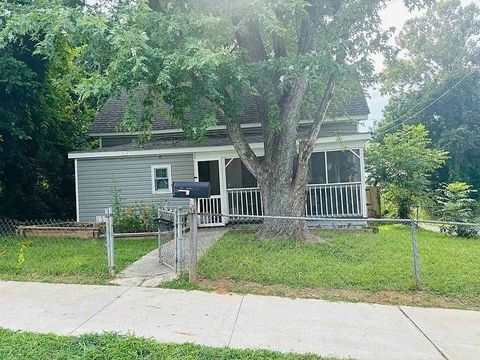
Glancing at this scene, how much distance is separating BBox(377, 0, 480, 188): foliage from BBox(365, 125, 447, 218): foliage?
8734mm

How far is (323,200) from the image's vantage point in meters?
12.7

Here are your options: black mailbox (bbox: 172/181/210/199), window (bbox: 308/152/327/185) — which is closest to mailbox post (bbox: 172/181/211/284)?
black mailbox (bbox: 172/181/210/199)

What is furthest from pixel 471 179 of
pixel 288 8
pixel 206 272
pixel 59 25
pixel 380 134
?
pixel 59 25

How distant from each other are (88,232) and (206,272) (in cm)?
560

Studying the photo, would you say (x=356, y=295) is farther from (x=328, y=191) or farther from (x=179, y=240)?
(x=328, y=191)

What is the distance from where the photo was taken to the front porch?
40.0 ft

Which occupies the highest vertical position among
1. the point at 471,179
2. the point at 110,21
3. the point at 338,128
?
the point at 110,21

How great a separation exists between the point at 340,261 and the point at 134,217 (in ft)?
23.1

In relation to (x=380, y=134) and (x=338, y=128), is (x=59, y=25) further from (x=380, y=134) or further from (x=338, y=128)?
(x=380, y=134)

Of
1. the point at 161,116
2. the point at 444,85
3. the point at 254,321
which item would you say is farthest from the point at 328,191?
the point at 444,85

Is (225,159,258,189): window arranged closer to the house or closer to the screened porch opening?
the screened porch opening

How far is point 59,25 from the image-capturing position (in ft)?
21.3

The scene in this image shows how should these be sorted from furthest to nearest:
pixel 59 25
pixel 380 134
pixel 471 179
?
1. pixel 380 134
2. pixel 471 179
3. pixel 59 25

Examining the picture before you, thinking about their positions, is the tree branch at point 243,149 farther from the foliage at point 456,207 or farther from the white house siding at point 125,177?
the foliage at point 456,207
